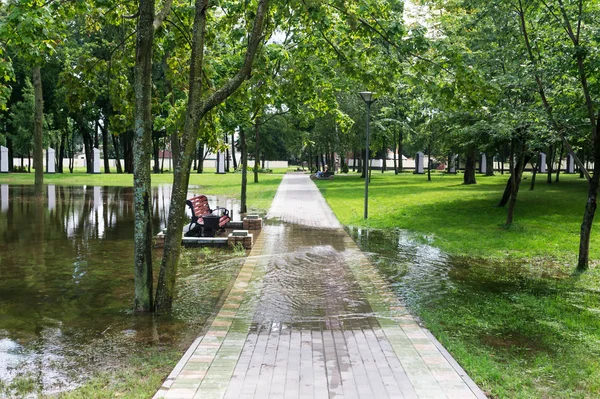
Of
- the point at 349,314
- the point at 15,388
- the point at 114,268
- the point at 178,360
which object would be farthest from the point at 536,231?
the point at 15,388

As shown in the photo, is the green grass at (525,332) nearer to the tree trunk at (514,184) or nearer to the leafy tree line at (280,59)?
the leafy tree line at (280,59)

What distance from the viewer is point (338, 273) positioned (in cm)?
895

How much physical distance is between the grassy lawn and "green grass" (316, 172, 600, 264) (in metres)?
0.04

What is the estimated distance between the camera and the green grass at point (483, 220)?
1173 centimetres

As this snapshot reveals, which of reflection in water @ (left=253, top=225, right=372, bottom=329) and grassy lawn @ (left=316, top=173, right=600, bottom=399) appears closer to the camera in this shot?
grassy lawn @ (left=316, top=173, right=600, bottom=399)

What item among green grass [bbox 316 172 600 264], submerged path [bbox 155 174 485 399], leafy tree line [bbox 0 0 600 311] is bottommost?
submerged path [bbox 155 174 485 399]

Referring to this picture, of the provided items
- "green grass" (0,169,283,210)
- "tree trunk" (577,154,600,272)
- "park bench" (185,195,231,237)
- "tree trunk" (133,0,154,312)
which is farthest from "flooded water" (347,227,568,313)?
"green grass" (0,169,283,210)

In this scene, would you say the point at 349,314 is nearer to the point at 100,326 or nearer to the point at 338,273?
the point at 338,273

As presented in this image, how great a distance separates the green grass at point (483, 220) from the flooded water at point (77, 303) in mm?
6390

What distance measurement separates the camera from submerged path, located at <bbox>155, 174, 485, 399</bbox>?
4.26 metres

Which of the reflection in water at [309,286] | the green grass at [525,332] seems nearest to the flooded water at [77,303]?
the reflection in water at [309,286]

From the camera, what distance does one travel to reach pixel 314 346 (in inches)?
208

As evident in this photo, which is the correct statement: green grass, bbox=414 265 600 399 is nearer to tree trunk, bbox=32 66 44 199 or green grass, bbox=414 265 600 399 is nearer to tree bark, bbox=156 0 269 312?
tree bark, bbox=156 0 269 312

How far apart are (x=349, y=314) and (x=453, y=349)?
1594 millimetres
